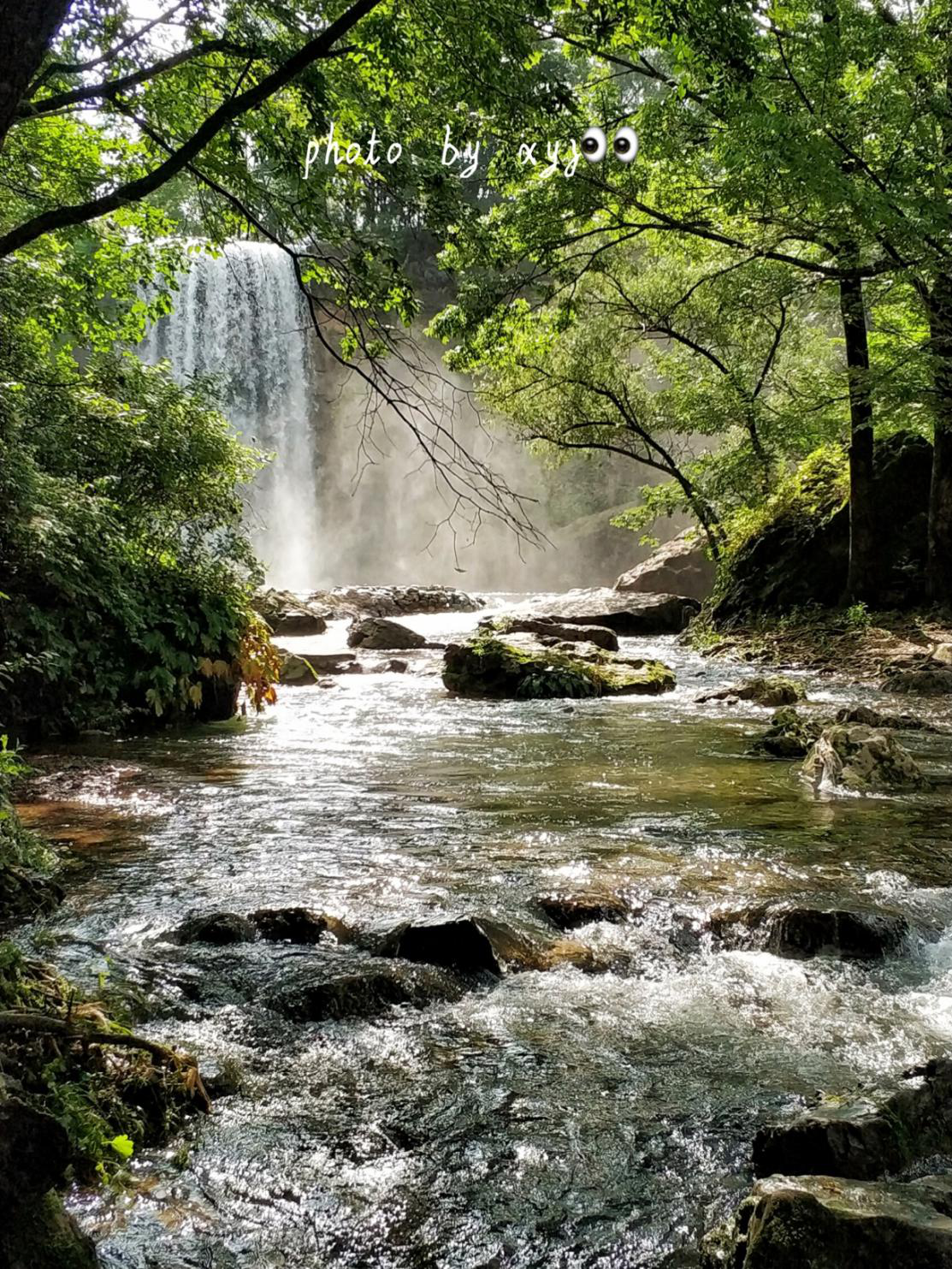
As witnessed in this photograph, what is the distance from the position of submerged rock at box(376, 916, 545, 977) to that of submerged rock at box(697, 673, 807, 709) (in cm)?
836

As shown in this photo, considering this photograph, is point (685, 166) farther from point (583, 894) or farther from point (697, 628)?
point (583, 894)

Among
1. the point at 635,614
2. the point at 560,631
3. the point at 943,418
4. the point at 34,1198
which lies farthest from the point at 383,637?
the point at 34,1198

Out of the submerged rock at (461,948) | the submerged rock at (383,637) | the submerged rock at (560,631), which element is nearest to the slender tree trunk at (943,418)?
the submerged rock at (560,631)

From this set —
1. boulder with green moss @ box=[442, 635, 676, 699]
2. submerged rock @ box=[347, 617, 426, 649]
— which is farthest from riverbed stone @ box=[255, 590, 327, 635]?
boulder with green moss @ box=[442, 635, 676, 699]

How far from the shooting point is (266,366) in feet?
126

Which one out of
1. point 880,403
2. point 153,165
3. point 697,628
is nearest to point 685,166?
point 880,403

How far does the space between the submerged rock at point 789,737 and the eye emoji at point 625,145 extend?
27.9 feet

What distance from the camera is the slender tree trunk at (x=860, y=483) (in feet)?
47.6

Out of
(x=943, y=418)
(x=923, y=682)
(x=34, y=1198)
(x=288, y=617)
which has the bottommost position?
(x=34, y=1198)

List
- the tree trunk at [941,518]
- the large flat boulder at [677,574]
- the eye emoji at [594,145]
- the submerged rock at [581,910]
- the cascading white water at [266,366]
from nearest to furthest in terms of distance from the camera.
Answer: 1. the submerged rock at [581,910]
2. the eye emoji at [594,145]
3. the tree trunk at [941,518]
4. the large flat boulder at [677,574]
5. the cascading white water at [266,366]

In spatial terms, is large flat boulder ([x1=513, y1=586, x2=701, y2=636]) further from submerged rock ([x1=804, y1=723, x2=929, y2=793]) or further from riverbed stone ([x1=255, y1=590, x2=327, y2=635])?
submerged rock ([x1=804, y1=723, x2=929, y2=793])

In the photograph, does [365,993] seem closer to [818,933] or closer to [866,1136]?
[866,1136]

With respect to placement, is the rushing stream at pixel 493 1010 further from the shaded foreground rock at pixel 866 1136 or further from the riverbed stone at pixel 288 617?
the riverbed stone at pixel 288 617

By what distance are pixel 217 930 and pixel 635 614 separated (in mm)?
18963
